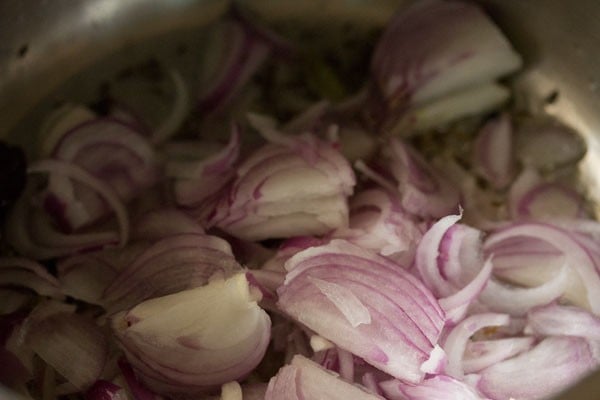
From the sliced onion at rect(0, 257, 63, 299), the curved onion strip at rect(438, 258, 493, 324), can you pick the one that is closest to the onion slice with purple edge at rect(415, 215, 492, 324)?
the curved onion strip at rect(438, 258, 493, 324)

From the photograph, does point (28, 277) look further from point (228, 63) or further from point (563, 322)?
point (563, 322)

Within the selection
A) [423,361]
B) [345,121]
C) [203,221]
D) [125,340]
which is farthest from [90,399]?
[345,121]

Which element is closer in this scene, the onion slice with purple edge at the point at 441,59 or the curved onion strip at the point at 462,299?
the curved onion strip at the point at 462,299

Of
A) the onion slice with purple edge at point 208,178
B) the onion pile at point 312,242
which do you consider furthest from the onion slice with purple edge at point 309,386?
the onion slice with purple edge at point 208,178

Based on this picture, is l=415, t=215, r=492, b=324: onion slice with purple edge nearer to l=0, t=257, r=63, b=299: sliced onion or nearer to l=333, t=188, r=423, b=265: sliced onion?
l=333, t=188, r=423, b=265: sliced onion

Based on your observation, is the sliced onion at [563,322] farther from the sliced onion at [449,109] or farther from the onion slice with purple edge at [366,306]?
the sliced onion at [449,109]

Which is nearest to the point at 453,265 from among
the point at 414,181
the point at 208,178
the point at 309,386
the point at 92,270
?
the point at 414,181
